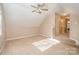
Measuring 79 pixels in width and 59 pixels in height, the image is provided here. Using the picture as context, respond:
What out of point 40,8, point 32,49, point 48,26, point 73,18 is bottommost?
point 32,49

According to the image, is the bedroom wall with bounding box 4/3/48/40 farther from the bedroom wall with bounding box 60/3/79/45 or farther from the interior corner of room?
the bedroom wall with bounding box 60/3/79/45

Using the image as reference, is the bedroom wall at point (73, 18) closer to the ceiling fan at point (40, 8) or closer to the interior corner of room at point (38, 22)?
the interior corner of room at point (38, 22)

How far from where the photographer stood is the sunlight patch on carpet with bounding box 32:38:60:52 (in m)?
1.91

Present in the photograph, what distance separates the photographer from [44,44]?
6.31 feet

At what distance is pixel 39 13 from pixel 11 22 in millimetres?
474

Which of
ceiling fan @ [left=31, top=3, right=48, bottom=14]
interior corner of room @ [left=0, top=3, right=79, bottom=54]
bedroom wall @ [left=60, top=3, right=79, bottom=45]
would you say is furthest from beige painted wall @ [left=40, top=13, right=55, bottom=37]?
bedroom wall @ [left=60, top=3, right=79, bottom=45]

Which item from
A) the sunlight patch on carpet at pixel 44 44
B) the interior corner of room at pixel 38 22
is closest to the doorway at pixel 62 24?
the interior corner of room at pixel 38 22

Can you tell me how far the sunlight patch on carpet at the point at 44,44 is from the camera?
191 cm

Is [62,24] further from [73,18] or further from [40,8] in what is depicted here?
[40,8]

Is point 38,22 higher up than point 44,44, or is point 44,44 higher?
point 38,22

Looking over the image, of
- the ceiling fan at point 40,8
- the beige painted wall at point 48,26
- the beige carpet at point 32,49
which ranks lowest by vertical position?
the beige carpet at point 32,49

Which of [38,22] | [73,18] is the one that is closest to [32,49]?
[38,22]

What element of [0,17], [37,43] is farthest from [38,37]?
[0,17]
